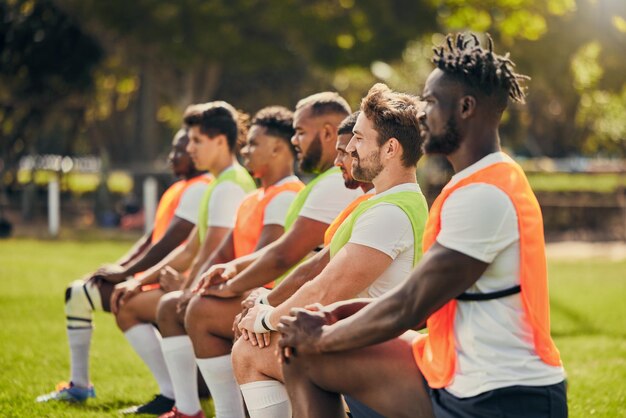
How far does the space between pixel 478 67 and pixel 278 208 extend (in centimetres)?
281

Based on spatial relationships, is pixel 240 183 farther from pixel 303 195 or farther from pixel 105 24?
pixel 105 24

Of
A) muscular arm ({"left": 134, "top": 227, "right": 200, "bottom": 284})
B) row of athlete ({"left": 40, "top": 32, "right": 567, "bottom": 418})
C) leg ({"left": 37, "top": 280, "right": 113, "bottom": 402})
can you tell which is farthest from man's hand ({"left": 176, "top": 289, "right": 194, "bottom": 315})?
leg ({"left": 37, "top": 280, "right": 113, "bottom": 402})

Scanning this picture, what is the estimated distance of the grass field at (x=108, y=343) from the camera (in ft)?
23.5

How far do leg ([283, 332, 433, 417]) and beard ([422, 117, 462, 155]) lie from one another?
0.76m

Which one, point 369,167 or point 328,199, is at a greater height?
point 369,167

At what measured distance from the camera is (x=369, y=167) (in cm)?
452

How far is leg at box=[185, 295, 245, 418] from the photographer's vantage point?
224 inches

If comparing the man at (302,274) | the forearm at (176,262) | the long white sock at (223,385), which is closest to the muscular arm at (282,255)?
the man at (302,274)

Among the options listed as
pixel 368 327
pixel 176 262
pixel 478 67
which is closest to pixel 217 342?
pixel 176 262

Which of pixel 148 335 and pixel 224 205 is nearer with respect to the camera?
pixel 224 205

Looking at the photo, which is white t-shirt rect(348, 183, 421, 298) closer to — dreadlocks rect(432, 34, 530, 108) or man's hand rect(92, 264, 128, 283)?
dreadlocks rect(432, 34, 530, 108)

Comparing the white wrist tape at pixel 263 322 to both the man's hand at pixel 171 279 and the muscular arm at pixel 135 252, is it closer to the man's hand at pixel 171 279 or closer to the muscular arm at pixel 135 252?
the man's hand at pixel 171 279

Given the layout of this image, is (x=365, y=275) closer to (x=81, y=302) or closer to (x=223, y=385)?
(x=223, y=385)

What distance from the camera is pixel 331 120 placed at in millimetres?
5957
